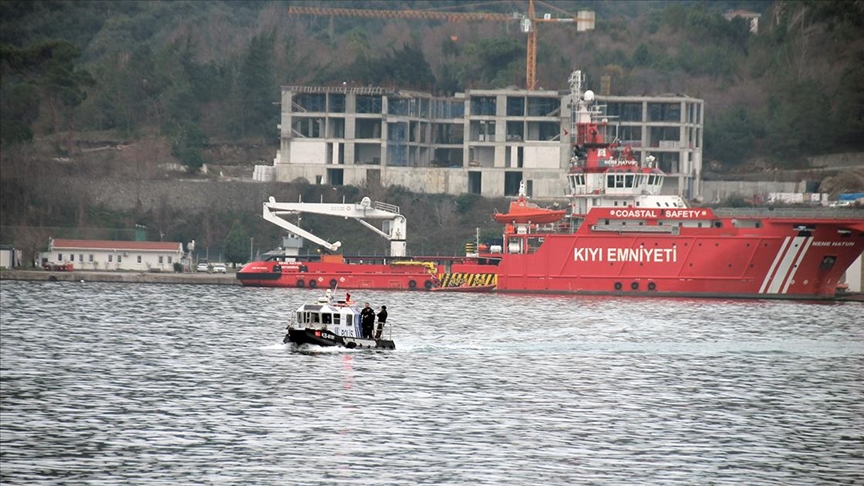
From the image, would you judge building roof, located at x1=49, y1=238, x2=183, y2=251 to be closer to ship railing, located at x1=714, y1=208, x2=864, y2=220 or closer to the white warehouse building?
Result: the white warehouse building

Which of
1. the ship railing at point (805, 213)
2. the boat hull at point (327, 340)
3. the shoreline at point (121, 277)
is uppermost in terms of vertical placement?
the ship railing at point (805, 213)

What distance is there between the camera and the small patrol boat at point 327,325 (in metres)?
52.2

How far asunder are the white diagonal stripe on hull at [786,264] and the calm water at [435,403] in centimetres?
1413

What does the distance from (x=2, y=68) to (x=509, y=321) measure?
26.9 meters

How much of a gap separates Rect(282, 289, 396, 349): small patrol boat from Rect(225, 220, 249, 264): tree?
5740cm

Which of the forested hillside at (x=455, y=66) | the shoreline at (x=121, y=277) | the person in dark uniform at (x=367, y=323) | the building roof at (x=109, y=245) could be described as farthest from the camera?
the forested hillside at (x=455, y=66)

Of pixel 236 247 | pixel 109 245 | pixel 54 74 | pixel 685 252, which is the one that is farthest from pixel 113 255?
pixel 685 252

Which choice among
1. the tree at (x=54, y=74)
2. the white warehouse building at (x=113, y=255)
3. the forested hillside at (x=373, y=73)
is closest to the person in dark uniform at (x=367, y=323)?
the tree at (x=54, y=74)

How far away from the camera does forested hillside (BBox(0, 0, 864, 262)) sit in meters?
122

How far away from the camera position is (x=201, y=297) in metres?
85.6

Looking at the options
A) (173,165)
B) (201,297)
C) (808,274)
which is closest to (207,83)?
(173,165)

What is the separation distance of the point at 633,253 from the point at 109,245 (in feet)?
122

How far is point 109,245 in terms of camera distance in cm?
10144

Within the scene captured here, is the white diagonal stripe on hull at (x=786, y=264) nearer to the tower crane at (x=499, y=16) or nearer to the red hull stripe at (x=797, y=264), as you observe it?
the red hull stripe at (x=797, y=264)
